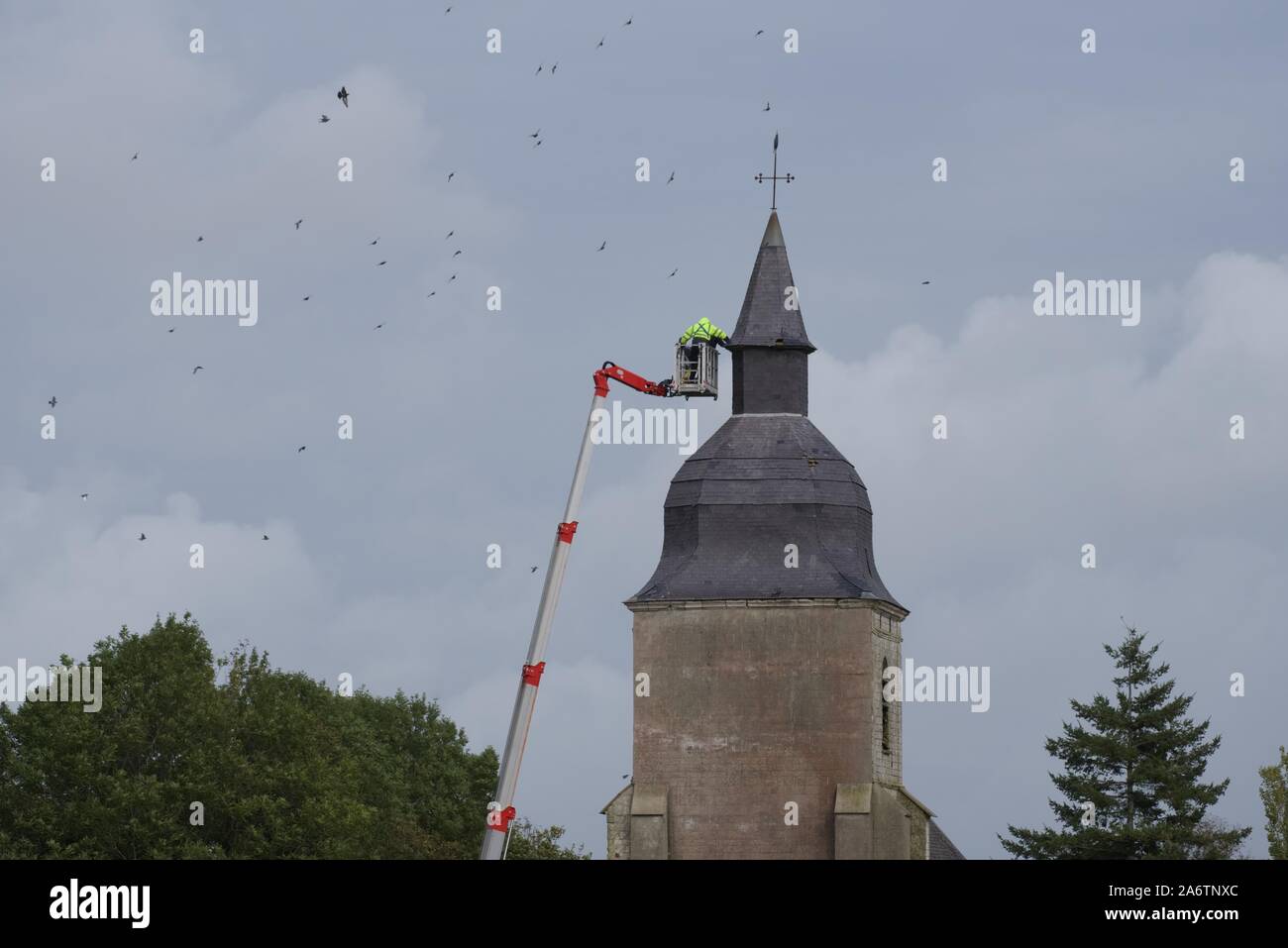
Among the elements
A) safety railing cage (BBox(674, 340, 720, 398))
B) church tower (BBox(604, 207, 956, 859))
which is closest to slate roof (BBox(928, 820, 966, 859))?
church tower (BBox(604, 207, 956, 859))

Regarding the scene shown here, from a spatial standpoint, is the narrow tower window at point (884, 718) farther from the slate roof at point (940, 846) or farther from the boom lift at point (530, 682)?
the boom lift at point (530, 682)

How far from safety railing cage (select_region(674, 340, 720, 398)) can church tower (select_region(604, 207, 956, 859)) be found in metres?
2.61

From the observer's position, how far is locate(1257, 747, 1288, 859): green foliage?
84.2 m

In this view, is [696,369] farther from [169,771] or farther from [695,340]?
[169,771]

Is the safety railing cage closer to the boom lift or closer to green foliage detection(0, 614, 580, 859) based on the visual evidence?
the boom lift

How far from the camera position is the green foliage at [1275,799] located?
3317 inches

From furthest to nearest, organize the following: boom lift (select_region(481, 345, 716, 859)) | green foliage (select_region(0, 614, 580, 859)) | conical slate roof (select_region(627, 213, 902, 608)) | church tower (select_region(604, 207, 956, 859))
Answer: green foliage (select_region(0, 614, 580, 859)), conical slate roof (select_region(627, 213, 902, 608)), church tower (select_region(604, 207, 956, 859)), boom lift (select_region(481, 345, 716, 859))

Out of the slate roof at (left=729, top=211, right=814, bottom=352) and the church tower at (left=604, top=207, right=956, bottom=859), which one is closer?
the church tower at (left=604, top=207, right=956, bottom=859)

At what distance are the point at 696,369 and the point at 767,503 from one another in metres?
4.05

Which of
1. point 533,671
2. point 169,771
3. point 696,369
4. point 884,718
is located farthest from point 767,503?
point 169,771

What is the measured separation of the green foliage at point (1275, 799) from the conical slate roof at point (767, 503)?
19.7 m
